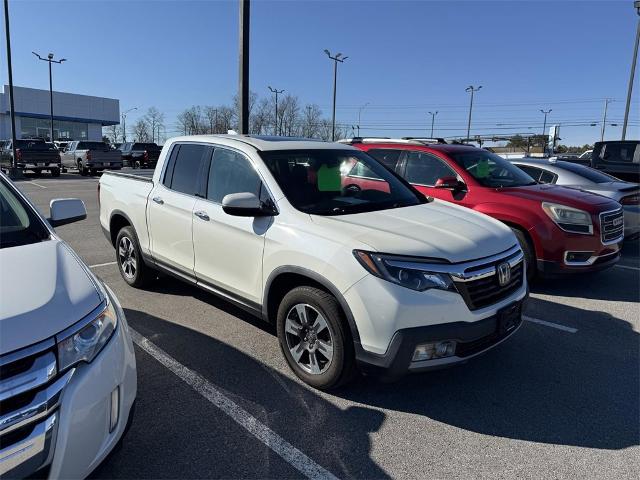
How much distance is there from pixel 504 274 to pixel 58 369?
8.99ft

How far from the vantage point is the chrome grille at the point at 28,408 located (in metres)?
1.72

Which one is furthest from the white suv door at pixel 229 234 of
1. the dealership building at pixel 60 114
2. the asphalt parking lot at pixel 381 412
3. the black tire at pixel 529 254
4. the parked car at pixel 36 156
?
the dealership building at pixel 60 114

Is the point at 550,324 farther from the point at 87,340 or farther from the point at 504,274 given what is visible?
the point at 87,340

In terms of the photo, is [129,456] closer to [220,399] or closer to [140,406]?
[140,406]

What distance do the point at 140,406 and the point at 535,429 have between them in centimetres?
254

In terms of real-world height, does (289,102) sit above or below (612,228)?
above

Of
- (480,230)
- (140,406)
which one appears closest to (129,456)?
(140,406)

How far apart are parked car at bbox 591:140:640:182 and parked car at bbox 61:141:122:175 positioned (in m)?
23.9

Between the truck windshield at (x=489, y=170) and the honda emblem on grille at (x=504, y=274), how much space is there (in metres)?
3.15

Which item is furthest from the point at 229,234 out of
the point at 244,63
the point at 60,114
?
the point at 60,114

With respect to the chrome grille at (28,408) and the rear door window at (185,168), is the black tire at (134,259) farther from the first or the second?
the chrome grille at (28,408)

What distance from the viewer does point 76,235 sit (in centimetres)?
891

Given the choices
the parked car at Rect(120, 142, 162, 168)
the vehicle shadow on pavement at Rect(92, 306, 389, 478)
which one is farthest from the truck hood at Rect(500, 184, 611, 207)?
the parked car at Rect(120, 142, 162, 168)

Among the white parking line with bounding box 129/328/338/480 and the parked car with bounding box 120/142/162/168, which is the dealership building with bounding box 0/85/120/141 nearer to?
the parked car with bounding box 120/142/162/168
